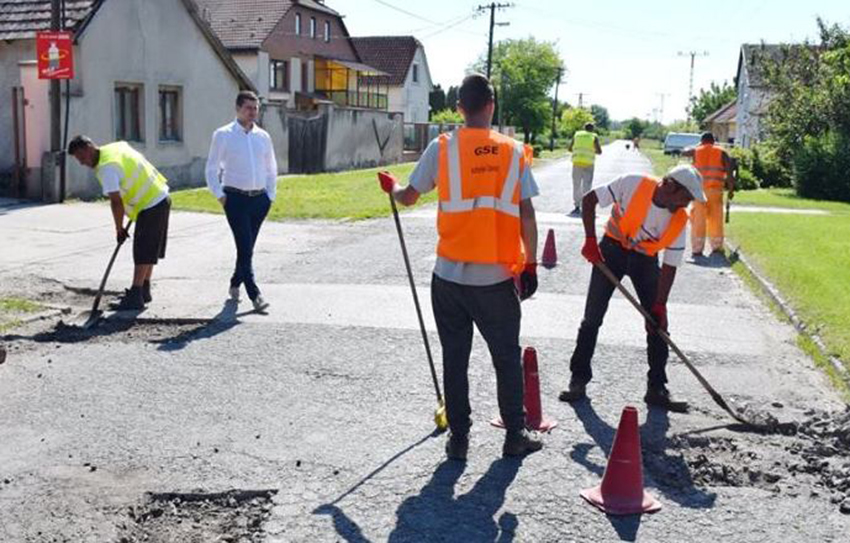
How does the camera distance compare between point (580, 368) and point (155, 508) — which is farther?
point (580, 368)

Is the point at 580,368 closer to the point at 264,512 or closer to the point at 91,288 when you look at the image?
the point at 264,512

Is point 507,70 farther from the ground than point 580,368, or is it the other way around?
point 507,70

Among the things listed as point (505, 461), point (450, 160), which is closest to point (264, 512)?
point (505, 461)

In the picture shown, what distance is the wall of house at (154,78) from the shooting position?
18.8 metres

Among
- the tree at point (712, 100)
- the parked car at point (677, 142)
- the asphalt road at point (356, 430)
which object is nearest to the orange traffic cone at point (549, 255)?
the asphalt road at point (356, 430)

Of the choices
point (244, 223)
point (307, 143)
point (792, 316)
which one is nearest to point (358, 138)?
point (307, 143)

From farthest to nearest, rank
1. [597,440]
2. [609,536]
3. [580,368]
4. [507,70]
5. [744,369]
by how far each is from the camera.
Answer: [507,70], [744,369], [580,368], [597,440], [609,536]

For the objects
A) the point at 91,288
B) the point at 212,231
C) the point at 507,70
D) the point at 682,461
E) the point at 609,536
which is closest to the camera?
the point at 609,536

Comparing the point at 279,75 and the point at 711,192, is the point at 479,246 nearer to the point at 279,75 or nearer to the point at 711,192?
the point at 711,192

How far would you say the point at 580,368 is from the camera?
6.23 m

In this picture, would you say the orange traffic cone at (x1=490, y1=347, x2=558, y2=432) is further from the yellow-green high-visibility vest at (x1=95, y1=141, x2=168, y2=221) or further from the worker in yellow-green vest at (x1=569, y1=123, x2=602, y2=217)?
the worker in yellow-green vest at (x1=569, y1=123, x2=602, y2=217)

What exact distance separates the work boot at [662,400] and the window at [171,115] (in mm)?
17797

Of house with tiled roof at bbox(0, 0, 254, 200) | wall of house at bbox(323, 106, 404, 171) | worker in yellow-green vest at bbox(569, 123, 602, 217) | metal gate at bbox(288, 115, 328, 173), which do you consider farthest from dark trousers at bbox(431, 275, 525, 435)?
wall of house at bbox(323, 106, 404, 171)

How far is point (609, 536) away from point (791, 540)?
83 cm
